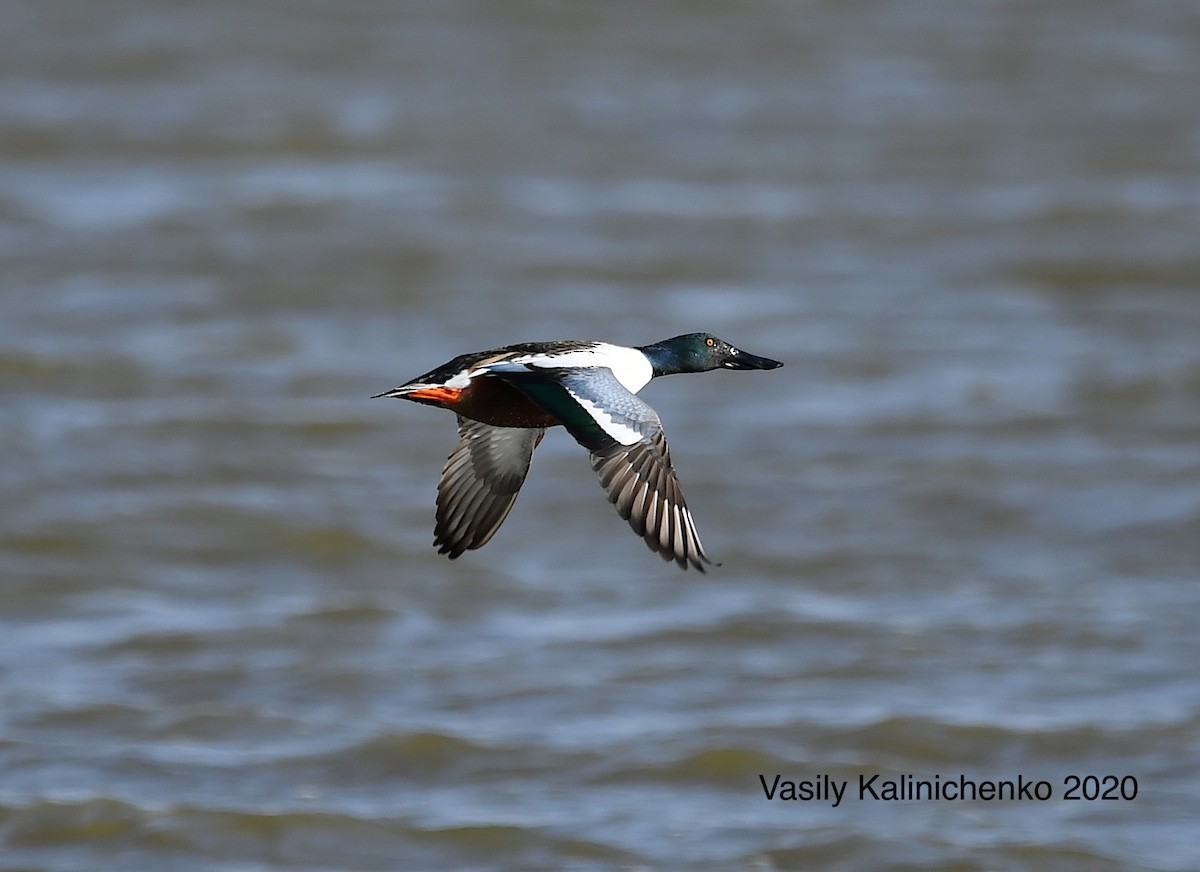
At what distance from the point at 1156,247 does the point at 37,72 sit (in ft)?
30.0

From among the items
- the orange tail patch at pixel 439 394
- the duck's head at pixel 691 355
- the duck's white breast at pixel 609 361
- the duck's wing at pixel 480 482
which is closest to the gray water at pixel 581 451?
the duck's wing at pixel 480 482

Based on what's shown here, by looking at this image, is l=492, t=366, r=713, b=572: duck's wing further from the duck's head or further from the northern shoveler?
the duck's head

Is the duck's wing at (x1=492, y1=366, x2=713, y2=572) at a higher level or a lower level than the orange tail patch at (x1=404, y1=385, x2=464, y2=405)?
lower

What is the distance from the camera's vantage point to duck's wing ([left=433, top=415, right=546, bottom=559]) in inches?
248

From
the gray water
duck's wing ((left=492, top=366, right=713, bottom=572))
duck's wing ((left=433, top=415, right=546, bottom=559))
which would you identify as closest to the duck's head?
duck's wing ((left=433, top=415, right=546, bottom=559))

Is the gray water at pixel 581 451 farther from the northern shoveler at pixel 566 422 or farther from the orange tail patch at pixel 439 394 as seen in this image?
the orange tail patch at pixel 439 394

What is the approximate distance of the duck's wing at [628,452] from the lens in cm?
514

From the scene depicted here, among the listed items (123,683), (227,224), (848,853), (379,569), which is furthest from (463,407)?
(227,224)

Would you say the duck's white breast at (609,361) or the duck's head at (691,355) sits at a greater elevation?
the duck's head at (691,355)

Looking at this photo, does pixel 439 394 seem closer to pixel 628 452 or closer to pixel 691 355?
pixel 628 452

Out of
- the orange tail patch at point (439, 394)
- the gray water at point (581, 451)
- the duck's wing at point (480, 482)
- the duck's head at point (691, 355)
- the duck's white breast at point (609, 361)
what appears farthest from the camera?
the gray water at point (581, 451)

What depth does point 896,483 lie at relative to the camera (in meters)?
11.4

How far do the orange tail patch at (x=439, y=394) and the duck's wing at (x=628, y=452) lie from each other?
174 millimetres

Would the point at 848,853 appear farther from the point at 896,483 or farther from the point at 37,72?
the point at 37,72
